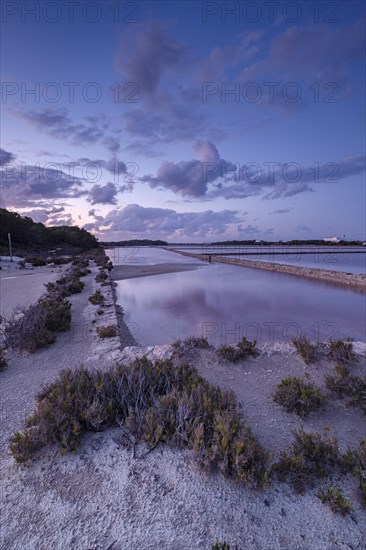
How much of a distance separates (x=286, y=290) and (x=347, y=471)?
55.0 feet

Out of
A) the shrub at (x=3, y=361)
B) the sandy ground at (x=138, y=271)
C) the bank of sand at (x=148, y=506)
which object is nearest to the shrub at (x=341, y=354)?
the bank of sand at (x=148, y=506)

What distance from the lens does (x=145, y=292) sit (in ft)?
60.1

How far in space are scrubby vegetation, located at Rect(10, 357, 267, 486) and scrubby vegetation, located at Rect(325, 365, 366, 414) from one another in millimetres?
2195

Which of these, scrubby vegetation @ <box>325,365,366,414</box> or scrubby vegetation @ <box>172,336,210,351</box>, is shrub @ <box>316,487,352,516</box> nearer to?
scrubby vegetation @ <box>325,365,366,414</box>

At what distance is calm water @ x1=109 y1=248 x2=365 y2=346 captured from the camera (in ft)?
32.2

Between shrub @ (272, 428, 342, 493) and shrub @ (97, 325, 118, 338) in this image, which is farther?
shrub @ (97, 325, 118, 338)

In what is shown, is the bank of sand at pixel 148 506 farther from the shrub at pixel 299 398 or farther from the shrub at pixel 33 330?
the shrub at pixel 33 330

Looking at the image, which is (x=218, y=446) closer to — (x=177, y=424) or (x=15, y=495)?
(x=177, y=424)

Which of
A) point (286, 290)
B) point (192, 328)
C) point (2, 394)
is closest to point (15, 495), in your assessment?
point (2, 394)

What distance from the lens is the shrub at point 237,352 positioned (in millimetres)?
6469

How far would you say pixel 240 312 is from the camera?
13.0m

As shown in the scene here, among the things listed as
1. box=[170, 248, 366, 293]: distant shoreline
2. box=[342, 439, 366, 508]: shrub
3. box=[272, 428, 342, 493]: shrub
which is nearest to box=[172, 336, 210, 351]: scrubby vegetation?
box=[272, 428, 342, 493]: shrub

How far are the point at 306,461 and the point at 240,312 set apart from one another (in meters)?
9.78

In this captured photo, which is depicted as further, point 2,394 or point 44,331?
point 44,331
